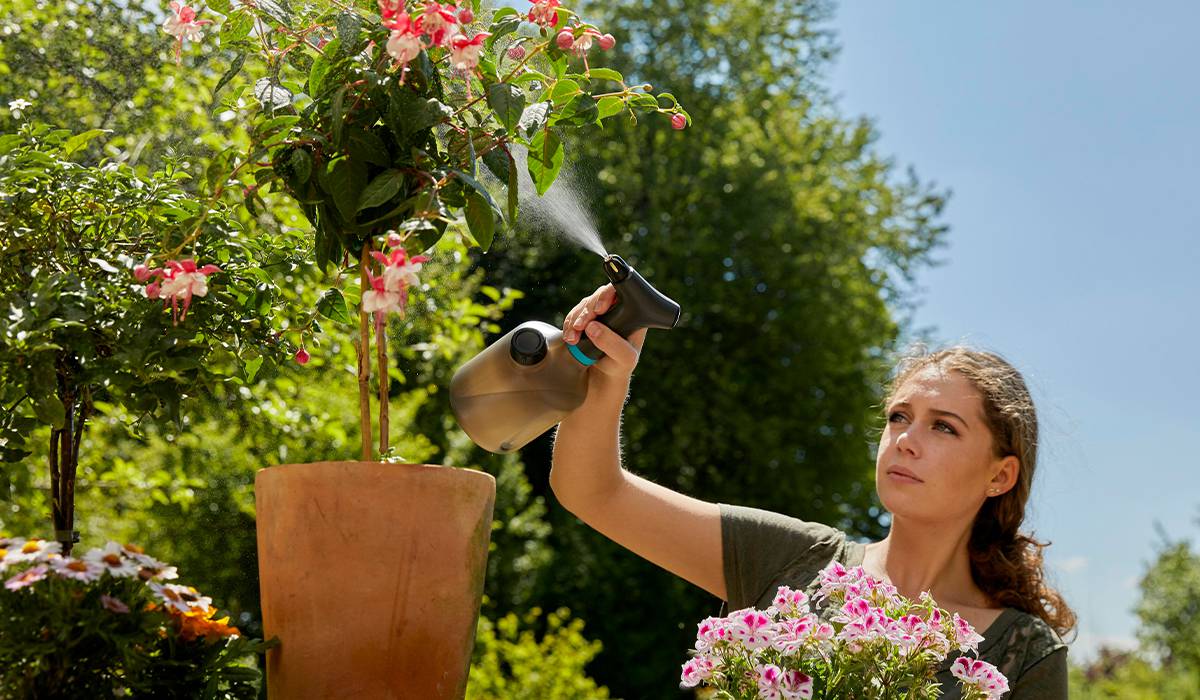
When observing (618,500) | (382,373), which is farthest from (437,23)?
(618,500)

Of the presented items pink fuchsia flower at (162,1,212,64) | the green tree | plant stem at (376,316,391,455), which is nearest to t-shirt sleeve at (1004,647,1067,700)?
plant stem at (376,316,391,455)

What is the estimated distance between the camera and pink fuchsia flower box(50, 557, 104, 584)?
4.11 ft

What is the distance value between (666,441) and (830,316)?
228 cm

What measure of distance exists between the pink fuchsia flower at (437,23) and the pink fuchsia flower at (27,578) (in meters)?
0.73

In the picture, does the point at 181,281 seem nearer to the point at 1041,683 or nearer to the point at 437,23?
the point at 437,23

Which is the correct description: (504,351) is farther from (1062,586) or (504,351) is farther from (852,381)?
(852,381)

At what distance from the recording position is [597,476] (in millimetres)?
2168

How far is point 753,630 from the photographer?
137 cm

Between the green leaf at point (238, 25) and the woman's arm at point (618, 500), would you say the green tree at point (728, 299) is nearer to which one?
the woman's arm at point (618, 500)

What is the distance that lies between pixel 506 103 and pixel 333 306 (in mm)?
433

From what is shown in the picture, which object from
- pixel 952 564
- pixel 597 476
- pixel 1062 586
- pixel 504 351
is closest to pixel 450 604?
pixel 504 351

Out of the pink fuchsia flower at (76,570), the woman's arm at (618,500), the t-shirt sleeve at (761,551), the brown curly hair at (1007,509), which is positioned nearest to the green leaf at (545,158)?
the woman's arm at (618,500)

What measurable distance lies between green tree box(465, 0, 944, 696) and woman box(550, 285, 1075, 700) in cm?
900

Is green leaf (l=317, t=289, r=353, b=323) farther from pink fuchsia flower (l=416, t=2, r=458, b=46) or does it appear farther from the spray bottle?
pink fuchsia flower (l=416, t=2, r=458, b=46)
